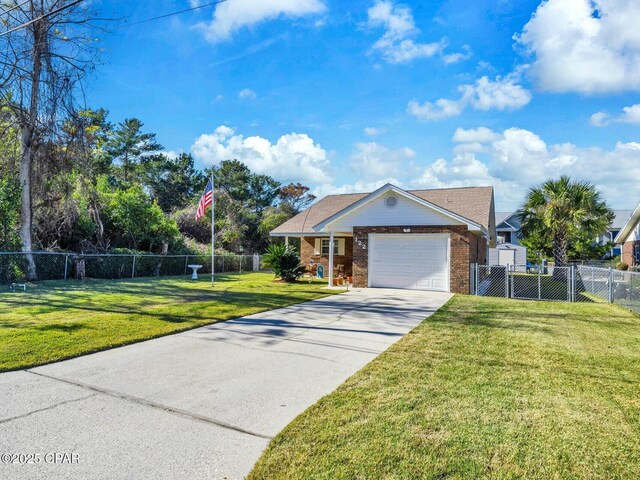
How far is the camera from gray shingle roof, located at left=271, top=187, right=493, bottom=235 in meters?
17.2

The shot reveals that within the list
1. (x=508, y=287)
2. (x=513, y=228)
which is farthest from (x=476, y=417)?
(x=513, y=228)

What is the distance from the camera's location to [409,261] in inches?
604

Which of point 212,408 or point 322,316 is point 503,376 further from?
point 322,316

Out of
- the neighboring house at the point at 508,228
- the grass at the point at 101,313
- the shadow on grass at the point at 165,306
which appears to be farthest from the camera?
the neighboring house at the point at 508,228

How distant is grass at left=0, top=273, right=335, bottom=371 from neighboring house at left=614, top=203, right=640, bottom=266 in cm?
1899

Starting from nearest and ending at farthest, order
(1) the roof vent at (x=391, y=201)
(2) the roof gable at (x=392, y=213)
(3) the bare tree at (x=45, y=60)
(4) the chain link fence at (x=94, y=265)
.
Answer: (3) the bare tree at (x=45, y=60) → (4) the chain link fence at (x=94, y=265) → (2) the roof gable at (x=392, y=213) → (1) the roof vent at (x=391, y=201)

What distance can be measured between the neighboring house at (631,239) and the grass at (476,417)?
1936cm

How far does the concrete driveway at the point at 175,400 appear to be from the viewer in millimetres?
2922

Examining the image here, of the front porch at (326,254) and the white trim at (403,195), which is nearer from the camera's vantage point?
the white trim at (403,195)

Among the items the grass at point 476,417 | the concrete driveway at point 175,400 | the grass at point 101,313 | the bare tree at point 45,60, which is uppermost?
the bare tree at point 45,60

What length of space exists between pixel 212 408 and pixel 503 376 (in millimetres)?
3525

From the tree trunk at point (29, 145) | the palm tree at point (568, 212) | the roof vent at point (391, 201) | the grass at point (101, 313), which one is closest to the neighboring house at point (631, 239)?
the palm tree at point (568, 212)

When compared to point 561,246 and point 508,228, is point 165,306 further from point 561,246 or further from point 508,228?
point 508,228

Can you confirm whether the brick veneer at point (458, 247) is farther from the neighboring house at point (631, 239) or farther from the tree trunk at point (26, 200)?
the tree trunk at point (26, 200)
